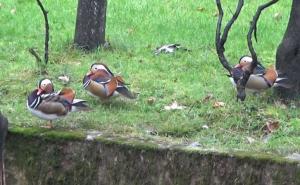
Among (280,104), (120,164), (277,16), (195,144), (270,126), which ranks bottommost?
(120,164)

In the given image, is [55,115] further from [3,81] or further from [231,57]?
[231,57]

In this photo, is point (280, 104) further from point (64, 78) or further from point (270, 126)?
point (64, 78)

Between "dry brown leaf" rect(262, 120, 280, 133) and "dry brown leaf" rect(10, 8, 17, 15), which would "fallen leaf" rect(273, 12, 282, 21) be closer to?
"dry brown leaf" rect(10, 8, 17, 15)

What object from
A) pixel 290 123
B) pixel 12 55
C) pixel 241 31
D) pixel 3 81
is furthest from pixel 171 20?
pixel 290 123

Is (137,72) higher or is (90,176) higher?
(137,72)

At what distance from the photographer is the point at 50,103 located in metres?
5.33

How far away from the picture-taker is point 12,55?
7.55 m

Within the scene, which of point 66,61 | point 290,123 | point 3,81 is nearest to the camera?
point 290,123

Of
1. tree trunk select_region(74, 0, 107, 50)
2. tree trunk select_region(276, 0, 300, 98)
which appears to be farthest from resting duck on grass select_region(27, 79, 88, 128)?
tree trunk select_region(74, 0, 107, 50)

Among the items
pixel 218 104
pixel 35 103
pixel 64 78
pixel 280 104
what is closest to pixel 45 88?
pixel 35 103

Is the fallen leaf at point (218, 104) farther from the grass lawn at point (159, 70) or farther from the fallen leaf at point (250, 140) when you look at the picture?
the fallen leaf at point (250, 140)

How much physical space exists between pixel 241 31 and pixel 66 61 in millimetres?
2275

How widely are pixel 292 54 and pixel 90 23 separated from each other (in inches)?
100

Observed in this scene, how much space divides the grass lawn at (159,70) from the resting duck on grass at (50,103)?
0.58ft
